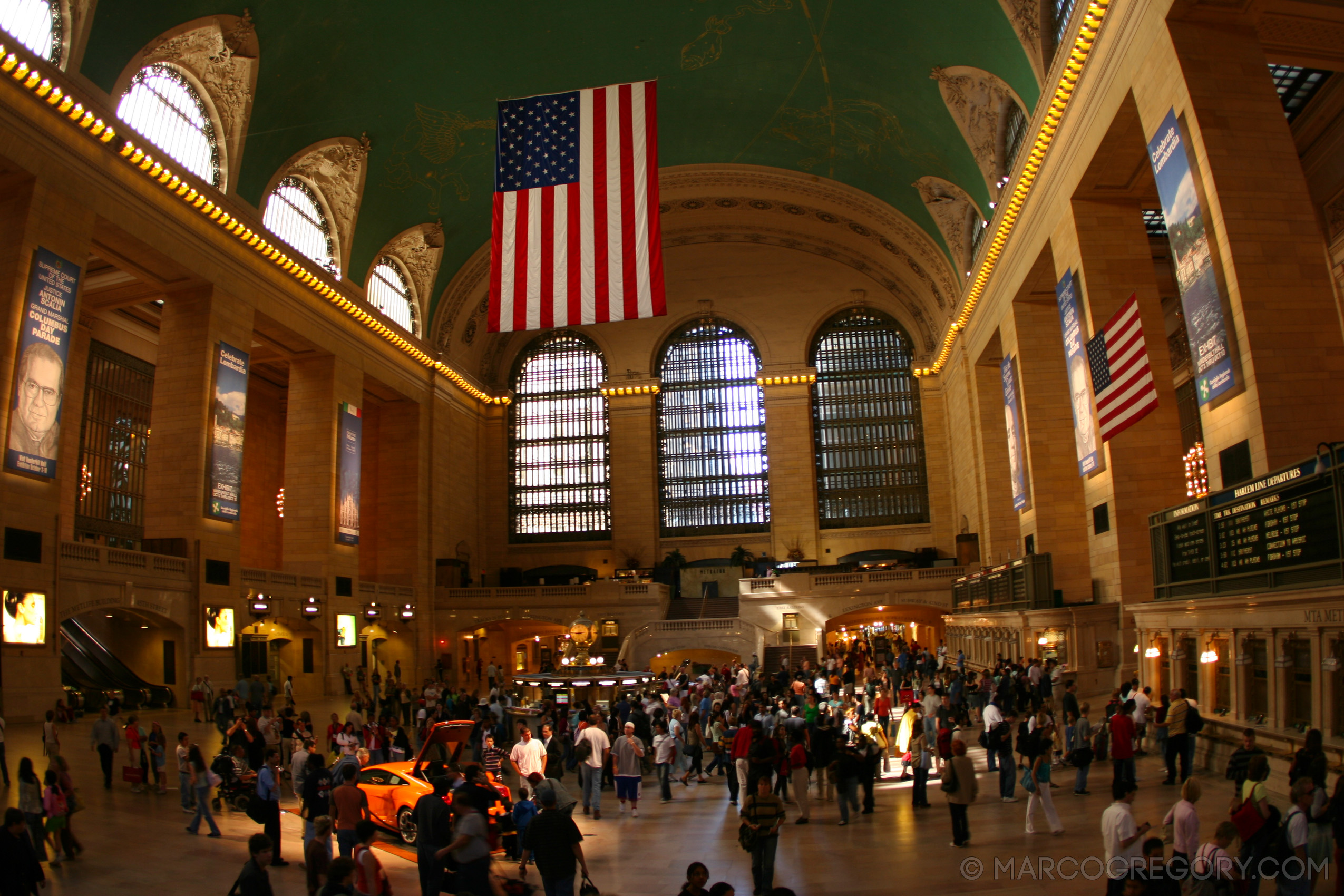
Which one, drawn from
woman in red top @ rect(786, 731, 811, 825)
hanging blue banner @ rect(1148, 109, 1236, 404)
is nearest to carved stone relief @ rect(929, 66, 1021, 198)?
hanging blue banner @ rect(1148, 109, 1236, 404)

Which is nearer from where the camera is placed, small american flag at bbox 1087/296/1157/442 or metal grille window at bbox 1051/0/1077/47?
small american flag at bbox 1087/296/1157/442

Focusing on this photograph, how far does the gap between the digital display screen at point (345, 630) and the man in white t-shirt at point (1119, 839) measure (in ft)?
83.1

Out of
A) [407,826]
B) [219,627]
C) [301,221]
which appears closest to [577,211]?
[407,826]

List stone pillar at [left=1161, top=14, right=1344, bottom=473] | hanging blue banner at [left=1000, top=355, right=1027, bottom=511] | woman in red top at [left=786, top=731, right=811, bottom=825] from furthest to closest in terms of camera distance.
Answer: hanging blue banner at [left=1000, top=355, right=1027, bottom=511]
stone pillar at [left=1161, top=14, right=1344, bottom=473]
woman in red top at [left=786, top=731, right=811, bottom=825]

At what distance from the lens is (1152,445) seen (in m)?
18.2

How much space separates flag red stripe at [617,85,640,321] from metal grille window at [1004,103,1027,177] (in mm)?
10833

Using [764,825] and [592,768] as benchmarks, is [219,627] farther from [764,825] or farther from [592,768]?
[764,825]

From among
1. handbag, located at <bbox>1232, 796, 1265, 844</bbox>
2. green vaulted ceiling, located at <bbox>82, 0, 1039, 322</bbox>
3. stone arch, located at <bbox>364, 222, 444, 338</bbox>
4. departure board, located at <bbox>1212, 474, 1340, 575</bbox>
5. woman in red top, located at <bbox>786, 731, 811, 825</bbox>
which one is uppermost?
green vaulted ceiling, located at <bbox>82, 0, 1039, 322</bbox>

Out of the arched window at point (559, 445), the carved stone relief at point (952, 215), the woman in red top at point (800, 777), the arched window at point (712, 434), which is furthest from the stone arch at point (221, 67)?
the arched window at point (712, 434)

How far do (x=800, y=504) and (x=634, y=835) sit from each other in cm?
2977

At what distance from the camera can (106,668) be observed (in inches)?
870

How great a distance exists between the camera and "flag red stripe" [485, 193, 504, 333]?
1501 cm

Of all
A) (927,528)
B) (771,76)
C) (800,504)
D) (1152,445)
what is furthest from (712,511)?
(1152,445)

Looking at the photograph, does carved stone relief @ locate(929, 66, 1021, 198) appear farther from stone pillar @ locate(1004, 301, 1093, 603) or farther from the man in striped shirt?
the man in striped shirt
